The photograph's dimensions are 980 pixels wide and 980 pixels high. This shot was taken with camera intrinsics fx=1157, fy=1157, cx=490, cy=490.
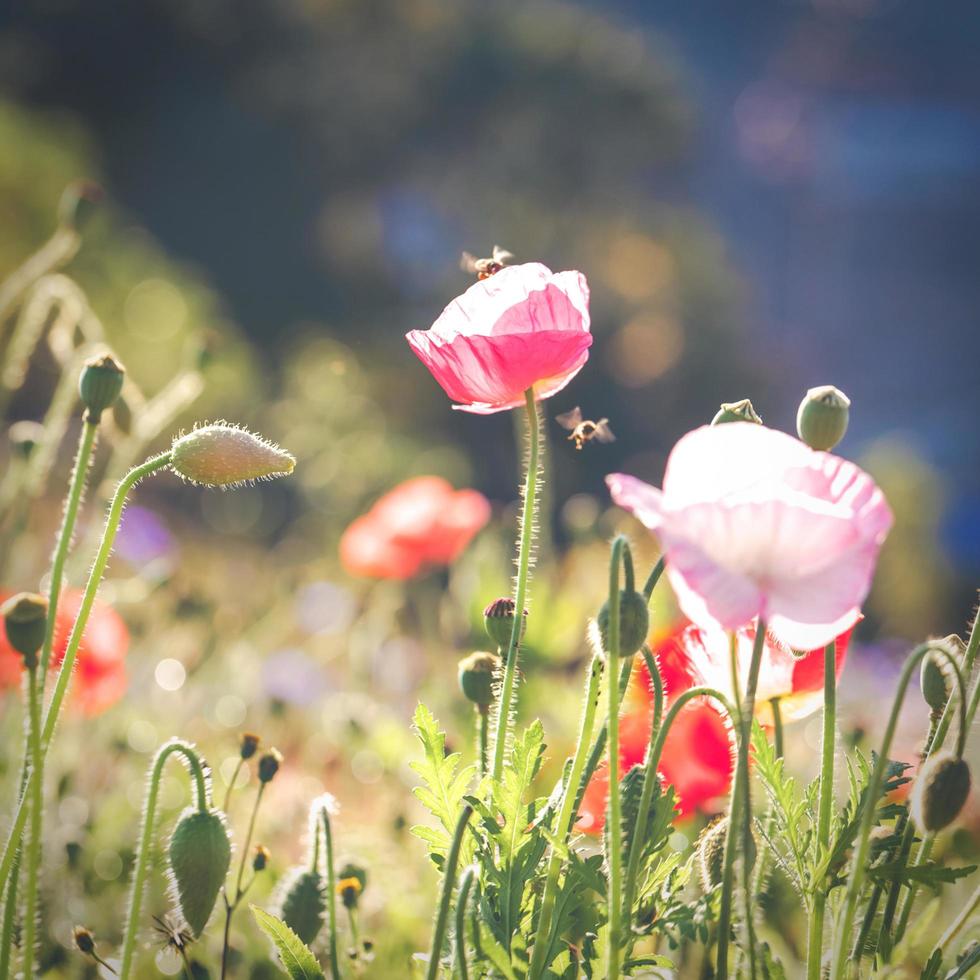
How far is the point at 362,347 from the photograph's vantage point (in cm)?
714

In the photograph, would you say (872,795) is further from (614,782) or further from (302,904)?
(302,904)

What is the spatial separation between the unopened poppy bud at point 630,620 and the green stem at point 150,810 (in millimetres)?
223

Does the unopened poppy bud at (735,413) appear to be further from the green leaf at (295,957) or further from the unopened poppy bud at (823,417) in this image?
the green leaf at (295,957)

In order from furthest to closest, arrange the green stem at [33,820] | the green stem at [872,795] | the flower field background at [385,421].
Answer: the flower field background at [385,421], the green stem at [33,820], the green stem at [872,795]

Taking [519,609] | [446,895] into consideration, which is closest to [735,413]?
[519,609]

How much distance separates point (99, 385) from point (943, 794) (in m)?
0.46

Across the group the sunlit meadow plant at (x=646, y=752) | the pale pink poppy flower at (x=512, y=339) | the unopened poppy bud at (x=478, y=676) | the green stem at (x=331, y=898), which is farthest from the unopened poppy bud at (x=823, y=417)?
the green stem at (x=331, y=898)

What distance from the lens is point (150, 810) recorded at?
604mm

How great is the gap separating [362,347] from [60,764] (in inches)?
236

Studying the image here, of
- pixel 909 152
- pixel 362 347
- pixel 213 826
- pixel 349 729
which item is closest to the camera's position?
pixel 213 826

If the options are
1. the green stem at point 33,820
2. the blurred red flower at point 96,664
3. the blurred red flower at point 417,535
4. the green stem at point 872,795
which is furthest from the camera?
the blurred red flower at point 417,535

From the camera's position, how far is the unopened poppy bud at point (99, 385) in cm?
62

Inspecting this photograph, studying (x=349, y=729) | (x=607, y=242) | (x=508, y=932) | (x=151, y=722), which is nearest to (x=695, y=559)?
(x=508, y=932)

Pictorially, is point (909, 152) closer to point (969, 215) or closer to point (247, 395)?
point (969, 215)
